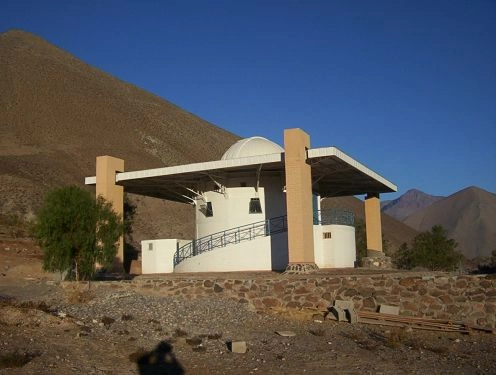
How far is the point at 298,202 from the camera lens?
2034cm

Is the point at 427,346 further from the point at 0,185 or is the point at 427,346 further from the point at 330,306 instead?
the point at 0,185

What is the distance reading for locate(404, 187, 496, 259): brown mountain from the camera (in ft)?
401

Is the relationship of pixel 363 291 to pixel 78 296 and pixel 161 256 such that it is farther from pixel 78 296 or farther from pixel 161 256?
pixel 161 256

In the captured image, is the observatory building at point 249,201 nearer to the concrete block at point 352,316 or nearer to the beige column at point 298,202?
the beige column at point 298,202

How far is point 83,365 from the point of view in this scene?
10.1m

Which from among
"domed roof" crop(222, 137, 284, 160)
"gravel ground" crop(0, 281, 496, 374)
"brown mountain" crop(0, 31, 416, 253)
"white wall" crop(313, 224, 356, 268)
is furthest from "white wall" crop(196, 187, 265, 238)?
"brown mountain" crop(0, 31, 416, 253)

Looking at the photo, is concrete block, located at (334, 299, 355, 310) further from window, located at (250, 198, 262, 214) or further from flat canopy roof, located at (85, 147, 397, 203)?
window, located at (250, 198, 262, 214)

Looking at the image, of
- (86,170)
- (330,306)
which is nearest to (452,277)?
(330,306)

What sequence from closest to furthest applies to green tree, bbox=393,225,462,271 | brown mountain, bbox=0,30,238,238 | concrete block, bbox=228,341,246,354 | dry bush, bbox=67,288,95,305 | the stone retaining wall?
concrete block, bbox=228,341,246,354, the stone retaining wall, dry bush, bbox=67,288,95,305, green tree, bbox=393,225,462,271, brown mountain, bbox=0,30,238,238

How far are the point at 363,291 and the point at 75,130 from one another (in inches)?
3018

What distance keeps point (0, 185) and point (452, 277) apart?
45.2 m

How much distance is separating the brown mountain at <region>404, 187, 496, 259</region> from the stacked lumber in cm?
10352

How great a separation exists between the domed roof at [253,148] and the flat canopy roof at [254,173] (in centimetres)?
83

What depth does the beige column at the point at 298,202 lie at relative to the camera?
65.6ft
